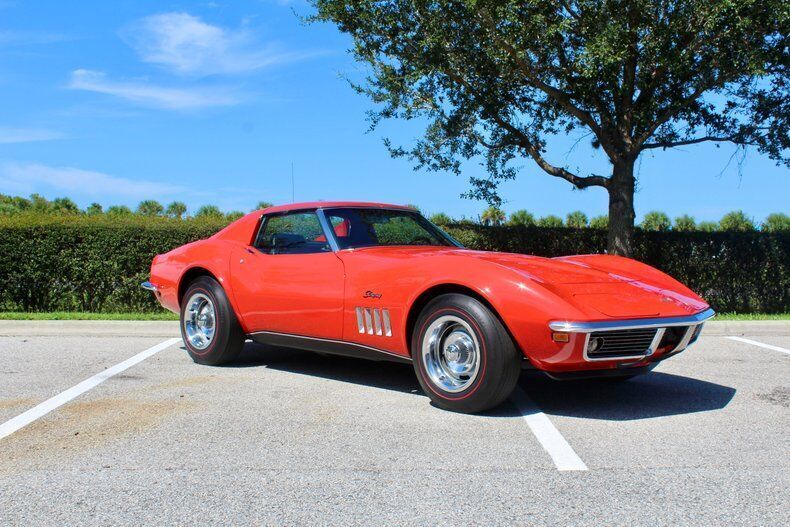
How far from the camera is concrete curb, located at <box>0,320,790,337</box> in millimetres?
9797

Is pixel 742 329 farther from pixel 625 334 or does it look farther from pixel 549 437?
pixel 549 437

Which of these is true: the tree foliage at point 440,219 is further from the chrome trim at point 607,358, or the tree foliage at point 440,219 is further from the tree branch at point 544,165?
the chrome trim at point 607,358

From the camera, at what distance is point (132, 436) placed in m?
4.50

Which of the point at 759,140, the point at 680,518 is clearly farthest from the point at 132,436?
the point at 759,140

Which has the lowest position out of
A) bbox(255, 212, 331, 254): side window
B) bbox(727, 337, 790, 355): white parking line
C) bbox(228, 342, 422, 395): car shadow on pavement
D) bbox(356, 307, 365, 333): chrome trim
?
bbox(228, 342, 422, 395): car shadow on pavement

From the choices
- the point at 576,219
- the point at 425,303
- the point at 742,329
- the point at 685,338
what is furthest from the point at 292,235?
the point at 576,219

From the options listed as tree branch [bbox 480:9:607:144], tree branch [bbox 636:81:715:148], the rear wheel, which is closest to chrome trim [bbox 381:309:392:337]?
the rear wheel

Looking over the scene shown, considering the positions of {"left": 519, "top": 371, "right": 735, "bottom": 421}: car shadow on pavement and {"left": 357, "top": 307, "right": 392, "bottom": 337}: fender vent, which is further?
{"left": 357, "top": 307, "right": 392, "bottom": 337}: fender vent

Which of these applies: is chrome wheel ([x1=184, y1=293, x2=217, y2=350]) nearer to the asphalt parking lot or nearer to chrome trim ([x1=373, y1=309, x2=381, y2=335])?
the asphalt parking lot

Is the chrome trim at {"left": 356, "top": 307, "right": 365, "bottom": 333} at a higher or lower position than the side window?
lower

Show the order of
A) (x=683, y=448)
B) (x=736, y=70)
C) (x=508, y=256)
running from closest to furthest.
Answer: (x=683, y=448) → (x=508, y=256) → (x=736, y=70)

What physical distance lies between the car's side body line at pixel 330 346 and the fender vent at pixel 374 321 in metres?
0.14

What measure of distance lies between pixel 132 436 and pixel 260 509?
5.25ft

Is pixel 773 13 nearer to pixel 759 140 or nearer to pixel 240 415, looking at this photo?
pixel 759 140
